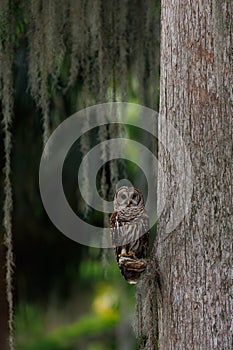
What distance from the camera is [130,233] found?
6.79 feet

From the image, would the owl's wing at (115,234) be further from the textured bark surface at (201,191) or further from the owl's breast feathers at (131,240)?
the textured bark surface at (201,191)

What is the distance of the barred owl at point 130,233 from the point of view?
2.04 meters

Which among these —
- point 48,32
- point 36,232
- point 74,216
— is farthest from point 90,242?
point 48,32

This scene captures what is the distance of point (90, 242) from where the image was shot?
3592mm

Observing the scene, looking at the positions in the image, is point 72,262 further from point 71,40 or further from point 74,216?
point 71,40

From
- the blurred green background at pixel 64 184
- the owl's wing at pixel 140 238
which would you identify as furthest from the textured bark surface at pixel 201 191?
the blurred green background at pixel 64 184

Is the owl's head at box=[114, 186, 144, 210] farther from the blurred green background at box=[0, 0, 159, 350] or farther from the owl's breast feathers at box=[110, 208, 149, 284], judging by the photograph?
the blurred green background at box=[0, 0, 159, 350]

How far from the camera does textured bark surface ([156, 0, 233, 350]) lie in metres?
1.95

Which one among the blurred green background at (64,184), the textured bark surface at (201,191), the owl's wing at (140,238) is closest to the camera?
the textured bark surface at (201,191)

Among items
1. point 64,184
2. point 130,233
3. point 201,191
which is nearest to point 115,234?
point 130,233

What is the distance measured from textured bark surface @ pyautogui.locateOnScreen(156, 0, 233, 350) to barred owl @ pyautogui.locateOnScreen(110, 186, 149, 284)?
0.21 ft

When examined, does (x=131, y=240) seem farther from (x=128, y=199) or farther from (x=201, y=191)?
(x=201, y=191)

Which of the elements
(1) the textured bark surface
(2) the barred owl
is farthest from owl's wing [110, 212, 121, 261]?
(1) the textured bark surface

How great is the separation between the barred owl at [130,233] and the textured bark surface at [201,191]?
0.21 ft
